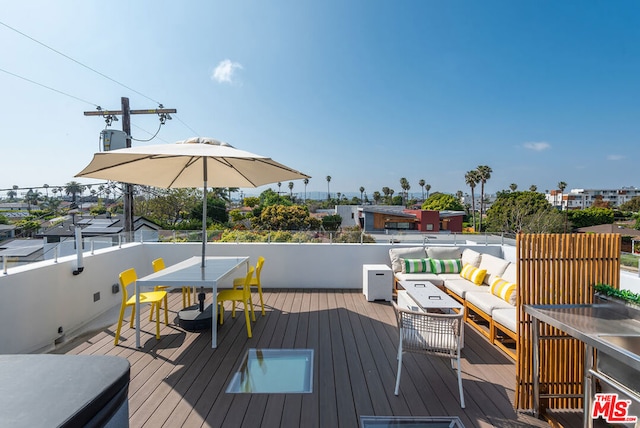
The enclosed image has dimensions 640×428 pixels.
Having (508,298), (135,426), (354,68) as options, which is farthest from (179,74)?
(508,298)

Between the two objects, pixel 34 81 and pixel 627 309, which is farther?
pixel 34 81

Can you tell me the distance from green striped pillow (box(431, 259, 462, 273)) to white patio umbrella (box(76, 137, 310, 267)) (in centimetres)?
289

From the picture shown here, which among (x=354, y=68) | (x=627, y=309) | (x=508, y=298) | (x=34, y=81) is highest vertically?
(x=354, y=68)

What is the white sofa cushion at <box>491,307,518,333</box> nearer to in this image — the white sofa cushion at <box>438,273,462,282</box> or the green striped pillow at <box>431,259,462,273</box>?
the white sofa cushion at <box>438,273,462,282</box>

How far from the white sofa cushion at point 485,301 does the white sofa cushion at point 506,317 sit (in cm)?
7

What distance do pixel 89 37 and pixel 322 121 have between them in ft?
32.2

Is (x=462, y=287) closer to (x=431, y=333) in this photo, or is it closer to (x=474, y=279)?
(x=474, y=279)

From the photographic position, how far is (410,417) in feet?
7.22

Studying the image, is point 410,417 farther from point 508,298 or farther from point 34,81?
point 34,81


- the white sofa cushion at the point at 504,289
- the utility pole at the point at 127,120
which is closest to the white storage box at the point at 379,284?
the white sofa cushion at the point at 504,289

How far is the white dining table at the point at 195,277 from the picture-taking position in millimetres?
3240

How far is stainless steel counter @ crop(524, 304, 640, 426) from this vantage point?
61.4 inches

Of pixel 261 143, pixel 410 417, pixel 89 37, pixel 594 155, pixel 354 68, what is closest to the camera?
pixel 410 417

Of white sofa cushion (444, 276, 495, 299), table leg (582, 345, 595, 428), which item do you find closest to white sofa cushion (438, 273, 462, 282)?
white sofa cushion (444, 276, 495, 299)
